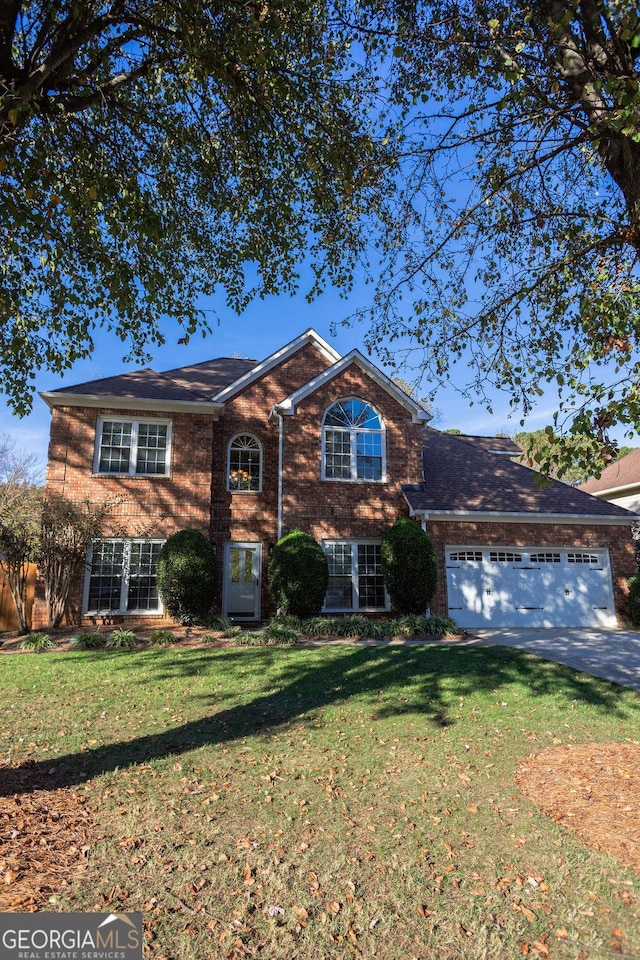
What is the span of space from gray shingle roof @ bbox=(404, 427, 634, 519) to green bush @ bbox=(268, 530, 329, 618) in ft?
11.1

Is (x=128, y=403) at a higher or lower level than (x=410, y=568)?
higher

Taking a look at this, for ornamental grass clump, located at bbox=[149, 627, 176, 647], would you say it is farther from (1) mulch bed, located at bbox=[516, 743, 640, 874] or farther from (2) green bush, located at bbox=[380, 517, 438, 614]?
(1) mulch bed, located at bbox=[516, 743, 640, 874]

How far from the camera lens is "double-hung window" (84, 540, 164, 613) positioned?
578 inches

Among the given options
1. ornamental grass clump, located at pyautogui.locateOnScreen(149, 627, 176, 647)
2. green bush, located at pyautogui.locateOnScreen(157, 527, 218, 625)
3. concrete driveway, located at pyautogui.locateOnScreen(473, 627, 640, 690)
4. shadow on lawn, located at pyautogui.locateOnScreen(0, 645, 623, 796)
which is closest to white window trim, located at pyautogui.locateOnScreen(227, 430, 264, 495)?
green bush, located at pyautogui.locateOnScreen(157, 527, 218, 625)

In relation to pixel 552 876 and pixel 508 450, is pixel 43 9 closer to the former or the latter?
pixel 552 876

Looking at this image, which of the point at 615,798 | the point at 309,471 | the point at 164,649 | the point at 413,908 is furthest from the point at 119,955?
the point at 309,471

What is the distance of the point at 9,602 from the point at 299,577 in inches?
303

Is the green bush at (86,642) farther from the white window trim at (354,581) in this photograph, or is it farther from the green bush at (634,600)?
the green bush at (634,600)

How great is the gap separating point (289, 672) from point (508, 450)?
605 inches

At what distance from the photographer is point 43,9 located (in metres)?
6.44

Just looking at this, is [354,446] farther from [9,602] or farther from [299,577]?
[9,602]

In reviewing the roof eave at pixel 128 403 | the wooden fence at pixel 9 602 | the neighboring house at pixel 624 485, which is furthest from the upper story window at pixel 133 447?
the neighboring house at pixel 624 485

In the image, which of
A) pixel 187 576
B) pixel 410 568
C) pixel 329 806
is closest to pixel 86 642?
pixel 187 576

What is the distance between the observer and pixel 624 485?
2553 centimetres
